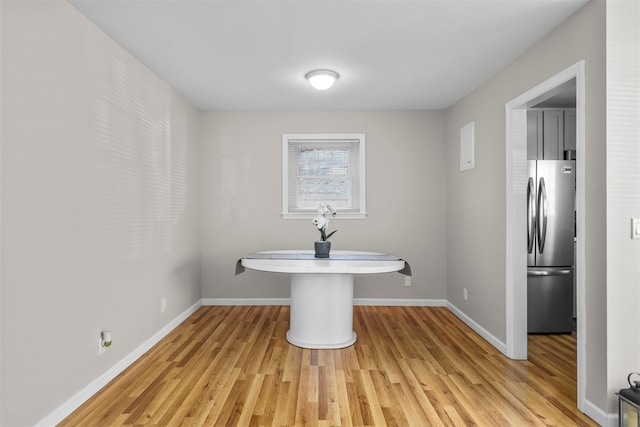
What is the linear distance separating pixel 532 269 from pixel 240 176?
11.1ft

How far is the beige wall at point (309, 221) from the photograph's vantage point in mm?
4566

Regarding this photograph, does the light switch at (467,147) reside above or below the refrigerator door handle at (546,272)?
above

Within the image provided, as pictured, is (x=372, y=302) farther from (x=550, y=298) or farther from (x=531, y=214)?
(x=531, y=214)

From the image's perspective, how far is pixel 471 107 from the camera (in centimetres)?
379

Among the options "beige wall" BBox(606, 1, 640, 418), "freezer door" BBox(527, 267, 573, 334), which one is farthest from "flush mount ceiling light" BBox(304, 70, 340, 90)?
"freezer door" BBox(527, 267, 573, 334)

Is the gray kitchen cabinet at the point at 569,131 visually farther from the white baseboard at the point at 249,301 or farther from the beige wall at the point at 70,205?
the beige wall at the point at 70,205

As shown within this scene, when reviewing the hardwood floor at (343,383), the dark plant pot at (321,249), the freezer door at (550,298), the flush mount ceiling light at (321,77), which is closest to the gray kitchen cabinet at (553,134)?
the freezer door at (550,298)

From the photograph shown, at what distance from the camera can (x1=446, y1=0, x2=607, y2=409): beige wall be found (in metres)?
2.04

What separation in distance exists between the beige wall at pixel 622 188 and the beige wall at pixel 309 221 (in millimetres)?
2578

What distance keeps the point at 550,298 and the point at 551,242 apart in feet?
1.80

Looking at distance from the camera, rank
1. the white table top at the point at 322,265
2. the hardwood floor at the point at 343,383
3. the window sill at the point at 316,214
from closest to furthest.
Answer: the hardwood floor at the point at 343,383, the white table top at the point at 322,265, the window sill at the point at 316,214

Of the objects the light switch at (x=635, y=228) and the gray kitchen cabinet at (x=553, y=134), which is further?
the gray kitchen cabinet at (x=553, y=134)

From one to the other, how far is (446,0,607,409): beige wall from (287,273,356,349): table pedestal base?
1365mm

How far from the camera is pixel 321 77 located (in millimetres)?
3201
